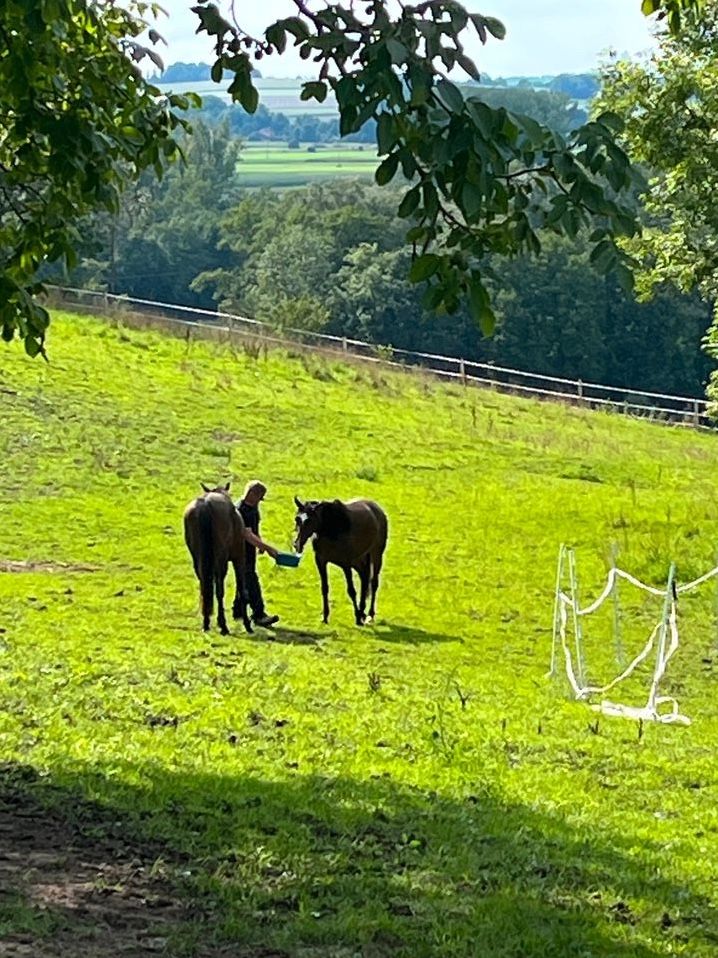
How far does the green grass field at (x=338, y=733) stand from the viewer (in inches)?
236

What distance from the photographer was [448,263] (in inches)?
235

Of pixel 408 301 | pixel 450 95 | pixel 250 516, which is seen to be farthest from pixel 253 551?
pixel 408 301

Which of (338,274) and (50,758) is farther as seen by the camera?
(338,274)

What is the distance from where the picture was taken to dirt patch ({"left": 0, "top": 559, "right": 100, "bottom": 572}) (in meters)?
18.5

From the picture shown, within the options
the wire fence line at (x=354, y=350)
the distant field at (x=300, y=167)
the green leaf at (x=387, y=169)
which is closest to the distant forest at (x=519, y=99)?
the green leaf at (x=387, y=169)

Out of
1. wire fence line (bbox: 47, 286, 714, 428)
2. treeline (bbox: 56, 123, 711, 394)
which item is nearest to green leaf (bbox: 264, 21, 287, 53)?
wire fence line (bbox: 47, 286, 714, 428)

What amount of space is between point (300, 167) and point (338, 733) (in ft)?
583

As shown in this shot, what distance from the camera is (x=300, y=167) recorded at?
18312 cm

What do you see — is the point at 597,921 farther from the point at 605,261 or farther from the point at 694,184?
the point at 694,184

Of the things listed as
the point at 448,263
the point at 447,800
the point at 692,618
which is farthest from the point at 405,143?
the point at 692,618

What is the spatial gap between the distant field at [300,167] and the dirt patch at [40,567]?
140 m

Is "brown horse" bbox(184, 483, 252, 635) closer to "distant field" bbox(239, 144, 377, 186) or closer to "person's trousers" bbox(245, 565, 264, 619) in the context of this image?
"person's trousers" bbox(245, 565, 264, 619)

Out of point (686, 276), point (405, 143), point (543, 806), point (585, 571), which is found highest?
point (405, 143)

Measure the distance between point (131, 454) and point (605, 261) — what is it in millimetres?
21294
